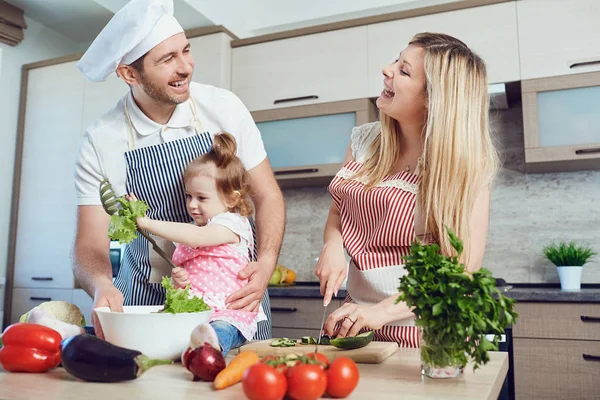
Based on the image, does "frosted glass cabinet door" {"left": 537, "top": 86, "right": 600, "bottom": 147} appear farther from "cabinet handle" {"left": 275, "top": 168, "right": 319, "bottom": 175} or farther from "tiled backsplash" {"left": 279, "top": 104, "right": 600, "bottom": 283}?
"cabinet handle" {"left": 275, "top": 168, "right": 319, "bottom": 175}

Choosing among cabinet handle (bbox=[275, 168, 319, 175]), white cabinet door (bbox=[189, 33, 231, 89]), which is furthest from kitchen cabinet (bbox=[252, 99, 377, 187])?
white cabinet door (bbox=[189, 33, 231, 89])

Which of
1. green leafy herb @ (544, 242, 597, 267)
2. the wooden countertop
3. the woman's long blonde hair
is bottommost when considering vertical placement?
the wooden countertop

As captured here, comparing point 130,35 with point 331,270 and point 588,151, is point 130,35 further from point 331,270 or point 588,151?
point 588,151

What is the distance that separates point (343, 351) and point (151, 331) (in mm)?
371

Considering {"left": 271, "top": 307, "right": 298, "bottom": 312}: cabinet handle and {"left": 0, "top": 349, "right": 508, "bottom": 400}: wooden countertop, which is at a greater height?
{"left": 0, "top": 349, "right": 508, "bottom": 400}: wooden countertop

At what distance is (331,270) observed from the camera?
1.37 m

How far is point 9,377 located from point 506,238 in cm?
264

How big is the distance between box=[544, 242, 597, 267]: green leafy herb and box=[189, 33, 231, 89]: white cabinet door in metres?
2.03

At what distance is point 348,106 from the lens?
3.10 m

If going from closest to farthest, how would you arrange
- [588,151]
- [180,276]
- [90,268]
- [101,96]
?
[180,276]
[90,268]
[588,151]
[101,96]

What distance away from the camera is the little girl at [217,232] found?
1346mm

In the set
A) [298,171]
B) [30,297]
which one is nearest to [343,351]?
[298,171]

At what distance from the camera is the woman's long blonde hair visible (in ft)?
4.31

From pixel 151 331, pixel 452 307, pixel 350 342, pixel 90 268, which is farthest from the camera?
pixel 90 268
